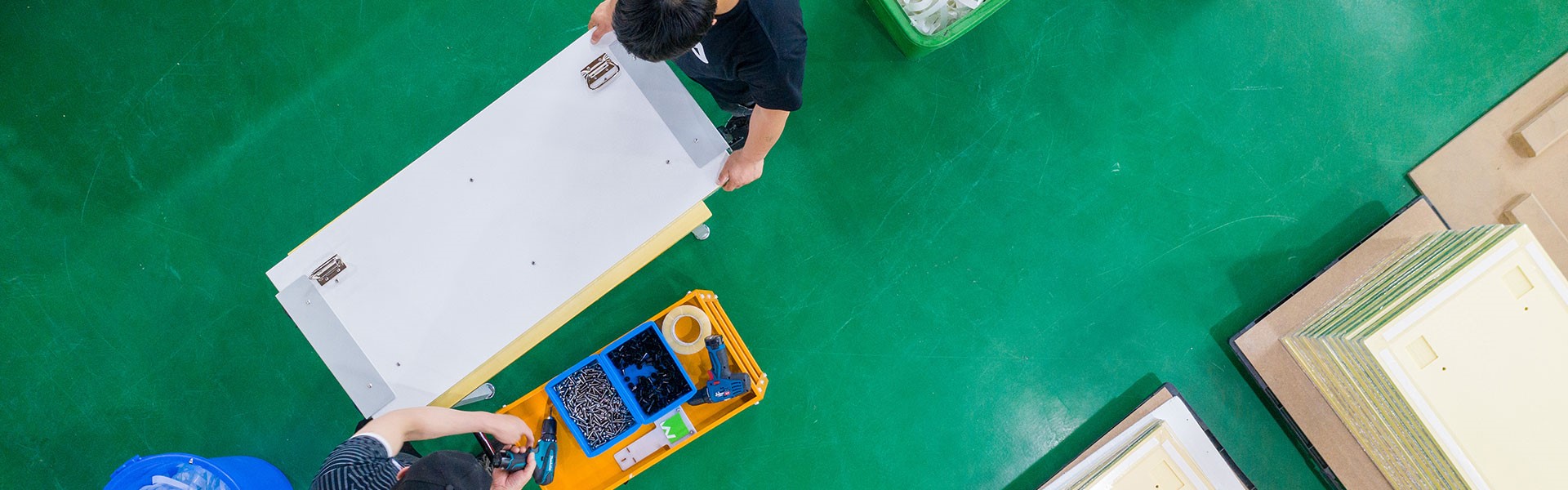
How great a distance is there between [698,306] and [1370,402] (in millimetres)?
2746

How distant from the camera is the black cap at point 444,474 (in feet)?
6.60

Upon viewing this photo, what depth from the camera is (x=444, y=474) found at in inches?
81.0

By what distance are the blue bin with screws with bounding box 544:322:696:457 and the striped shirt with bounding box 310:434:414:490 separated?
72 centimetres

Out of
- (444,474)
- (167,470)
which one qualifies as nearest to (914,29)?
(444,474)

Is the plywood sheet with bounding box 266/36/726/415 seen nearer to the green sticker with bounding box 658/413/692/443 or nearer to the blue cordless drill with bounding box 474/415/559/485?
the blue cordless drill with bounding box 474/415/559/485

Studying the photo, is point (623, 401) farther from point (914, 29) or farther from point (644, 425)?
point (914, 29)

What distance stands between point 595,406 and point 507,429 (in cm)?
41

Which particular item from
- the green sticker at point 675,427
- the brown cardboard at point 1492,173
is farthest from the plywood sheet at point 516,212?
the brown cardboard at point 1492,173

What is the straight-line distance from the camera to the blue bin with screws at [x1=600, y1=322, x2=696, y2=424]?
9.77 ft

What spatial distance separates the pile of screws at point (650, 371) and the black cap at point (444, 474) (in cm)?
84

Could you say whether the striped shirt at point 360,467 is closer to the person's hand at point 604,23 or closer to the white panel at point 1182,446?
the person's hand at point 604,23

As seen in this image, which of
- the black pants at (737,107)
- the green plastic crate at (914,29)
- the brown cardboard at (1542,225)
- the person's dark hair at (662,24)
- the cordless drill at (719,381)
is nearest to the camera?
the person's dark hair at (662,24)

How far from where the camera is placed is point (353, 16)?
355 cm

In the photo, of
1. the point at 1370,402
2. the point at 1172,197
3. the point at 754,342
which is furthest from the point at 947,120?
the point at 1370,402
